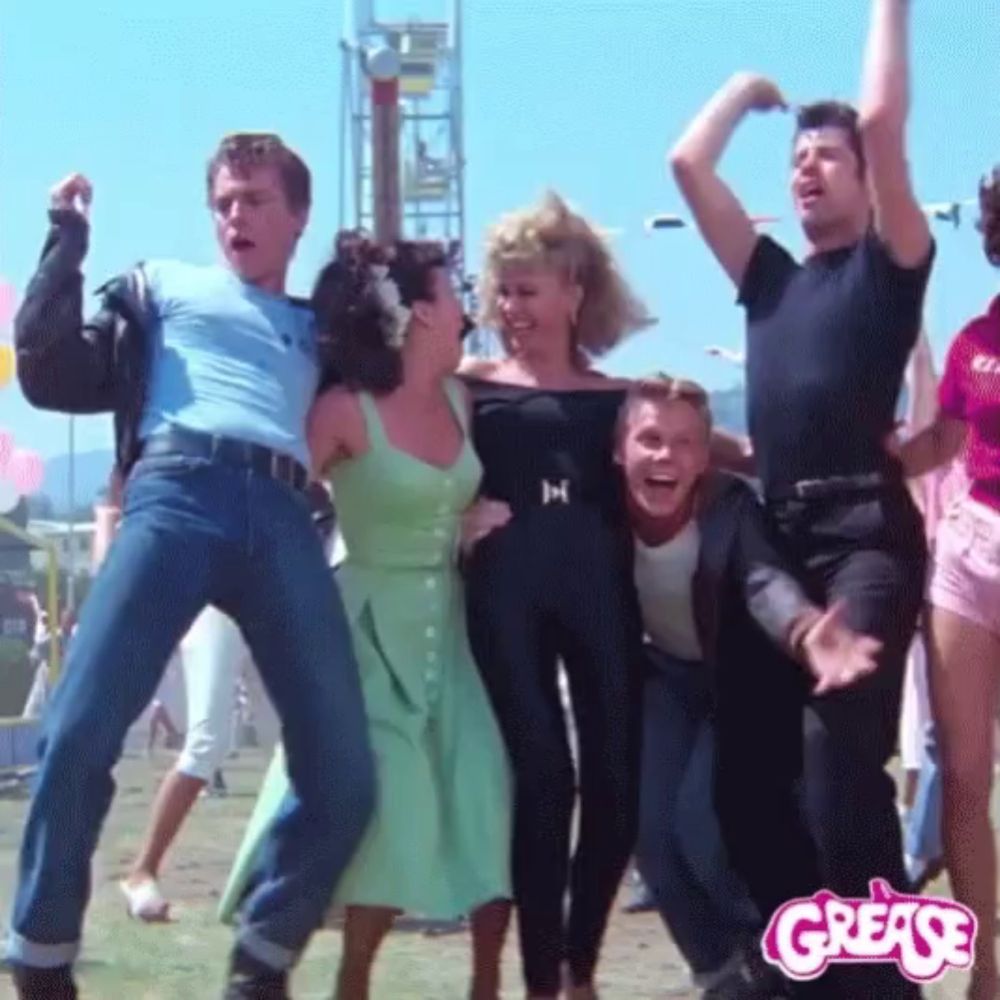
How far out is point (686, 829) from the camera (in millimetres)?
4086

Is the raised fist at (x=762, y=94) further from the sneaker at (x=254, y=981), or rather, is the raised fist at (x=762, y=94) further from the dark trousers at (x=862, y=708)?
the sneaker at (x=254, y=981)

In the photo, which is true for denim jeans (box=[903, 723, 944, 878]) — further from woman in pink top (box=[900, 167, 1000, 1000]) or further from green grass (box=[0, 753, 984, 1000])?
woman in pink top (box=[900, 167, 1000, 1000])

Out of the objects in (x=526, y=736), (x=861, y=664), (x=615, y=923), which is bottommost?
(x=615, y=923)

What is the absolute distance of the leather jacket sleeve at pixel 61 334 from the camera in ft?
13.0

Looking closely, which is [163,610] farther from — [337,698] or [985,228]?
[985,228]

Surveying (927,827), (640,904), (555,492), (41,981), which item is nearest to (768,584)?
(555,492)

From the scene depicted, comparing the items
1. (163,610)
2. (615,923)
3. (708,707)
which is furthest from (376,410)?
(615,923)

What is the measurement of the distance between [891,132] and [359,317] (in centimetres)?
123

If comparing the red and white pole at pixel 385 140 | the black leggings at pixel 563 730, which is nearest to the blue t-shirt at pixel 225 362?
the black leggings at pixel 563 730

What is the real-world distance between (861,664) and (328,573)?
115 centimetres

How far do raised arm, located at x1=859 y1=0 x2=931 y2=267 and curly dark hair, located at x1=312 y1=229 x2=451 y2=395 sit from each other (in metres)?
1.10

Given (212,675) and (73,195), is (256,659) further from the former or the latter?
(212,675)

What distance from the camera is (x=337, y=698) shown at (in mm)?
3916

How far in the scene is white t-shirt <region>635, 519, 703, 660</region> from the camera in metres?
4.20
